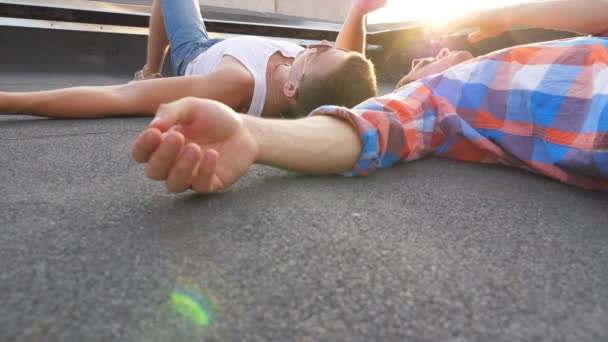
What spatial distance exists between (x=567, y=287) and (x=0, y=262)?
0.50 metres

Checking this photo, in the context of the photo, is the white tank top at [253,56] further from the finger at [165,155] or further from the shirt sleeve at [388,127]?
the finger at [165,155]

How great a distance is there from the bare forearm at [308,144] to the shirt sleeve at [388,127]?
15mm

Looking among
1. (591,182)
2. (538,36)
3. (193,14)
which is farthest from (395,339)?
(538,36)

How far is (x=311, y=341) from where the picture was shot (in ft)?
0.86

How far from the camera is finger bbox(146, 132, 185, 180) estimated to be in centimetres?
37

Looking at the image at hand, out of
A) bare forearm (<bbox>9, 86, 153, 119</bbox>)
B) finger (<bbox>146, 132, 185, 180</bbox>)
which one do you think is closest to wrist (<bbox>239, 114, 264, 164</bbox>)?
finger (<bbox>146, 132, 185, 180</bbox>)

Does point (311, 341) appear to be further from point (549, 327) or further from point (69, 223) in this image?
point (69, 223)

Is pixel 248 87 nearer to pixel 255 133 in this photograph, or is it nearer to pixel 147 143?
pixel 255 133

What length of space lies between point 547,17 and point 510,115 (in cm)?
28

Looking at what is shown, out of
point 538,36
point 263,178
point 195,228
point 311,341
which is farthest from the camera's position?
point 538,36

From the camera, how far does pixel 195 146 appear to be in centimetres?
38

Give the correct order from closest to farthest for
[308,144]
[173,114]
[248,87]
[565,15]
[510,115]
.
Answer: [173,114] → [308,144] → [510,115] → [565,15] → [248,87]

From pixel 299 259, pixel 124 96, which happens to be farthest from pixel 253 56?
pixel 299 259

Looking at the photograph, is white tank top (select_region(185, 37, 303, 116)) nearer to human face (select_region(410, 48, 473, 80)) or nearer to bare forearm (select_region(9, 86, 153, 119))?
bare forearm (select_region(9, 86, 153, 119))
